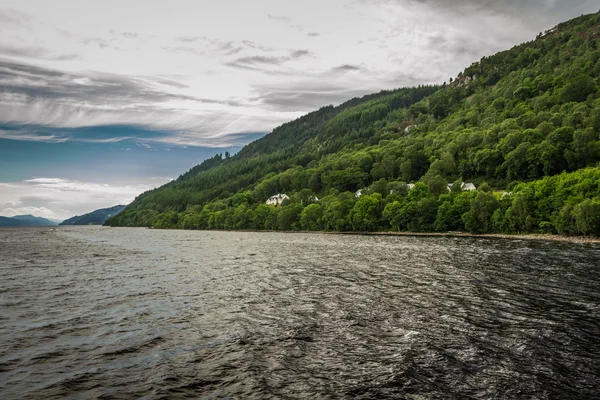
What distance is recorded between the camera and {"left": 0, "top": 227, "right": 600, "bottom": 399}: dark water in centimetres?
1492

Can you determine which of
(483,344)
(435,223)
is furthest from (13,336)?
(435,223)

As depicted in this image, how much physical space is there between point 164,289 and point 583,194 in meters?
108

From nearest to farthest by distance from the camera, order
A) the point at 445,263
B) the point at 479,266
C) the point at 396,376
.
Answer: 1. the point at 396,376
2. the point at 479,266
3. the point at 445,263

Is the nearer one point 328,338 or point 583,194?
point 328,338

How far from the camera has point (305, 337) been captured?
21094 millimetres

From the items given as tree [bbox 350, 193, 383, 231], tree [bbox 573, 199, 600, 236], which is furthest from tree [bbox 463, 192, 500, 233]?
tree [bbox 350, 193, 383, 231]

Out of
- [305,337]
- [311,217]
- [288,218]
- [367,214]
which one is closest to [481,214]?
[367,214]

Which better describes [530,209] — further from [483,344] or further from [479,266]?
[483,344]

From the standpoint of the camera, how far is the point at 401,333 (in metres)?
21.6

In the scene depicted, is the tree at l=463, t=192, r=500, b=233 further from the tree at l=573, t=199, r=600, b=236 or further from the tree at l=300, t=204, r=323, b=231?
the tree at l=300, t=204, r=323, b=231

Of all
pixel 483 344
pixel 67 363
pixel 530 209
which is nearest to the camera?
pixel 67 363

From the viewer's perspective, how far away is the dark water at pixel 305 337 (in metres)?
14.9

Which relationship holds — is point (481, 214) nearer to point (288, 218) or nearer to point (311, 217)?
point (311, 217)

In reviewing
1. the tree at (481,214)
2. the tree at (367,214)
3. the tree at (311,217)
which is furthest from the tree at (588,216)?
the tree at (311,217)
